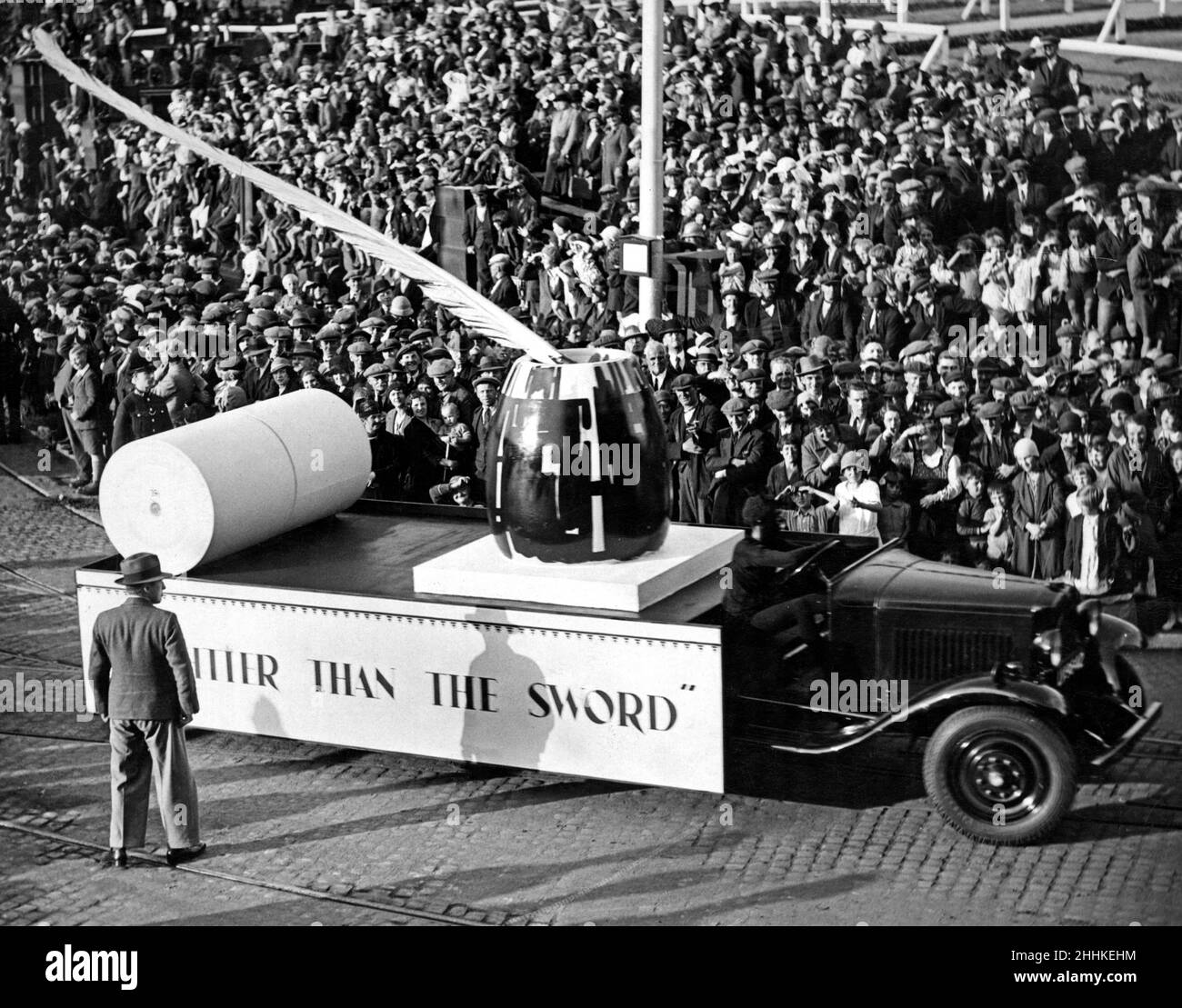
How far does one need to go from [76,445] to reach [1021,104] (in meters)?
10.8

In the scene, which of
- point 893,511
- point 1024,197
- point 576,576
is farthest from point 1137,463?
point 576,576

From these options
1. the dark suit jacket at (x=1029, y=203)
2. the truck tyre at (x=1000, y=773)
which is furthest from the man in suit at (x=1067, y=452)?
the dark suit jacket at (x=1029, y=203)

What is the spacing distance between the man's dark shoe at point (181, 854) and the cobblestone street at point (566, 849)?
0.20 ft

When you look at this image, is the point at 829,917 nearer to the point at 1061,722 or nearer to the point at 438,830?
the point at 1061,722

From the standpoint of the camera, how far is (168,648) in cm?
923

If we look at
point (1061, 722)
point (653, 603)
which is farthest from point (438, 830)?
point (1061, 722)

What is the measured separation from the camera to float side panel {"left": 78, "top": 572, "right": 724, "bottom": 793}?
31.4 feet

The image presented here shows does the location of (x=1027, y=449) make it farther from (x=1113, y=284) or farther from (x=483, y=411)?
(x=483, y=411)

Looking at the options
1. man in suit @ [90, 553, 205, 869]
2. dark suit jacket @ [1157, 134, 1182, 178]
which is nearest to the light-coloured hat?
dark suit jacket @ [1157, 134, 1182, 178]

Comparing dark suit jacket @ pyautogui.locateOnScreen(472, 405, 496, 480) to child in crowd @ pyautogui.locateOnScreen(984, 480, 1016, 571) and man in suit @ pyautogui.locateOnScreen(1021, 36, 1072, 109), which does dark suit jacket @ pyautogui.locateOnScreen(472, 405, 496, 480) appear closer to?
child in crowd @ pyautogui.locateOnScreen(984, 480, 1016, 571)

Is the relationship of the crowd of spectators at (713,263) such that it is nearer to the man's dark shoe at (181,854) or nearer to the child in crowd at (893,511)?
the child in crowd at (893,511)

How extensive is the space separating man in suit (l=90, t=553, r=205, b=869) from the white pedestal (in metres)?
1.76

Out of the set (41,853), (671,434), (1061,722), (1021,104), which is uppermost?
(1021,104)

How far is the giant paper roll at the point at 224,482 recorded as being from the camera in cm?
1079
